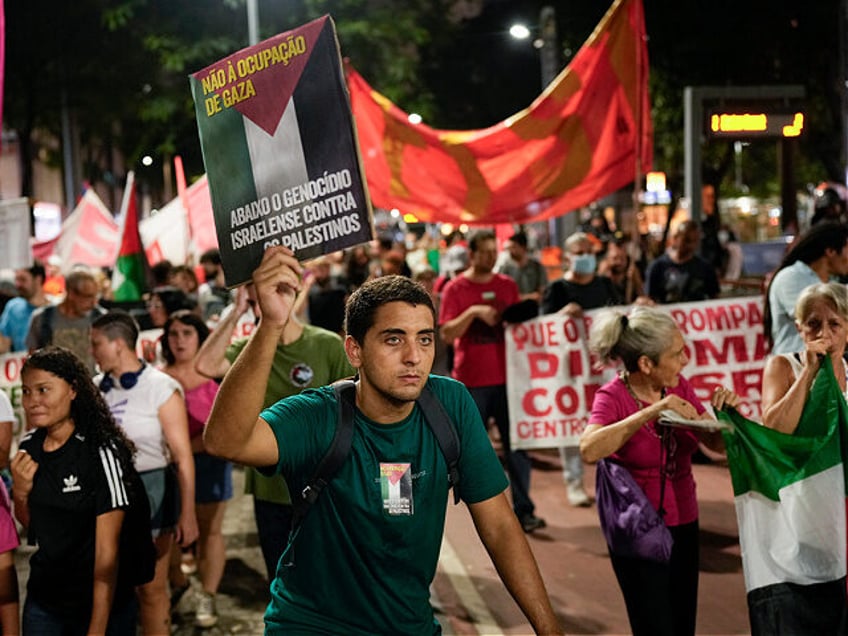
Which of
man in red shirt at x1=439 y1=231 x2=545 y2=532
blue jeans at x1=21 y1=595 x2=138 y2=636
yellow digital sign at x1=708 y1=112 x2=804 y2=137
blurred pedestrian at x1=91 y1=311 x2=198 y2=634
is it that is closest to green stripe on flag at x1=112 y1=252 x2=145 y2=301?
man in red shirt at x1=439 y1=231 x2=545 y2=532

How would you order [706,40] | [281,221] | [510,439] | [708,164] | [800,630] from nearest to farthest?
[281,221], [800,630], [510,439], [706,40], [708,164]

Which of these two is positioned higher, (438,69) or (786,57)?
(438,69)

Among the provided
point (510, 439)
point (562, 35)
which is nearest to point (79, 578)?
point (510, 439)

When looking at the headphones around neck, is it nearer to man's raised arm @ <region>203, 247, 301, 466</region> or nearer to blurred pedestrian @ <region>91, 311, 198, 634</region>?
blurred pedestrian @ <region>91, 311, 198, 634</region>

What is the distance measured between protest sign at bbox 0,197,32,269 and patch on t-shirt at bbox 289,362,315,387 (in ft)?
18.0

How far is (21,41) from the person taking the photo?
32.1m

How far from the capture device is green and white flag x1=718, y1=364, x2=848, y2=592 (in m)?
4.79

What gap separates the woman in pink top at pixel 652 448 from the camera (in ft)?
16.1

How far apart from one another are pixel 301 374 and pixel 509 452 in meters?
3.46

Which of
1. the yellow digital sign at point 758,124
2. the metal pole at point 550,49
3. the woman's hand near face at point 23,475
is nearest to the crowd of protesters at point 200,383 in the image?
the woman's hand near face at point 23,475

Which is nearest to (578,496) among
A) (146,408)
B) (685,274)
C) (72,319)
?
(685,274)

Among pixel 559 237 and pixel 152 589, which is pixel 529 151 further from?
pixel 559 237

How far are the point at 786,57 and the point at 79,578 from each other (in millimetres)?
25629

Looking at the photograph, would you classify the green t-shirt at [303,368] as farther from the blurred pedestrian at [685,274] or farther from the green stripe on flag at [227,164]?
the blurred pedestrian at [685,274]
